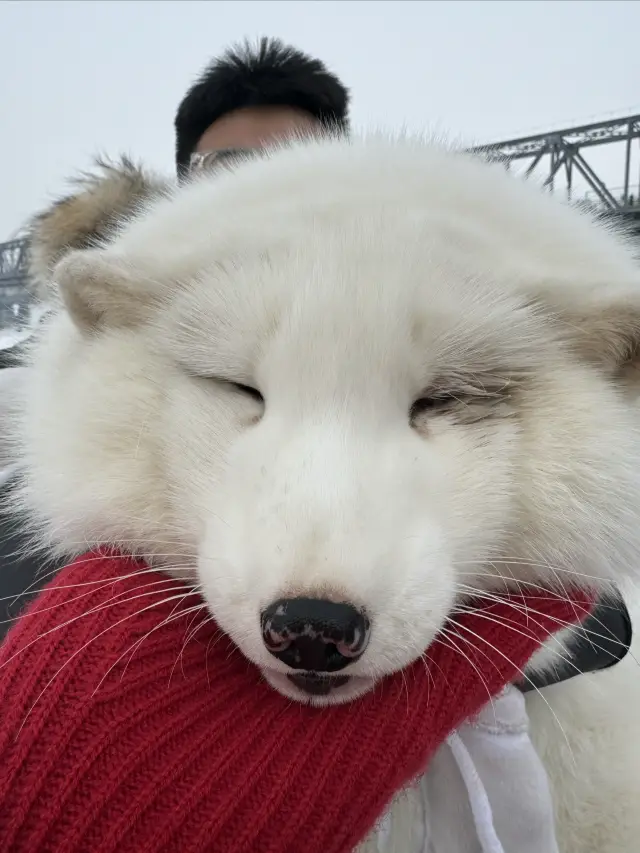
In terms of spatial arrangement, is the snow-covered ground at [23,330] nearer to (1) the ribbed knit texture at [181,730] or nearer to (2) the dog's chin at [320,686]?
(1) the ribbed knit texture at [181,730]

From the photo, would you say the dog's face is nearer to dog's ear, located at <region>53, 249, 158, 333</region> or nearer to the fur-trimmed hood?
dog's ear, located at <region>53, 249, 158, 333</region>

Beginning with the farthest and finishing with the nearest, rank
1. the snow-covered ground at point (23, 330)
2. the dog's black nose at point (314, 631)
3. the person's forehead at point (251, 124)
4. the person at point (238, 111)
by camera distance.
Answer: the person's forehead at point (251, 124), the person at point (238, 111), the snow-covered ground at point (23, 330), the dog's black nose at point (314, 631)

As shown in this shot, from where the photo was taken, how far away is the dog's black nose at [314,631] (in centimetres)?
80

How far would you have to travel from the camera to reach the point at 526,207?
4.25ft

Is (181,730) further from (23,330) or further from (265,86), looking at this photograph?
(265,86)

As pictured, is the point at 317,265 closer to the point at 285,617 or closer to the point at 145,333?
the point at 145,333

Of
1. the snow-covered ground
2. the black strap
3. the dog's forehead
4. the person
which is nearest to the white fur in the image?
the dog's forehead

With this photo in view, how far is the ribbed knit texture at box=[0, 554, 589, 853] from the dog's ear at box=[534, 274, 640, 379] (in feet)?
1.56

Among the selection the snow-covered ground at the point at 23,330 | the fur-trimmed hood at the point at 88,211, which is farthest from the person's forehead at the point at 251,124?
the snow-covered ground at the point at 23,330

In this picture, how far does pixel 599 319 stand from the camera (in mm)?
1114

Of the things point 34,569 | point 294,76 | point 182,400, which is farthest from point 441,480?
point 294,76

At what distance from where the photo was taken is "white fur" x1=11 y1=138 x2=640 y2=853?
906 mm

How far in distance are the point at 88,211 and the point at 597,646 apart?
1.73 m

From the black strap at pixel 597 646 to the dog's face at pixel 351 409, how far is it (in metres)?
0.20
